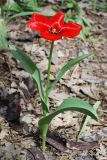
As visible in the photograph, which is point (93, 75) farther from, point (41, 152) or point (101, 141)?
point (41, 152)

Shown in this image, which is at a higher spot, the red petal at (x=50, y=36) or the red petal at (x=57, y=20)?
the red petal at (x=57, y=20)

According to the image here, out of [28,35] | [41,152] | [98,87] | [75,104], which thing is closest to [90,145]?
[41,152]

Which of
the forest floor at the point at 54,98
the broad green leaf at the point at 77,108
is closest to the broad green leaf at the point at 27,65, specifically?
the broad green leaf at the point at 77,108

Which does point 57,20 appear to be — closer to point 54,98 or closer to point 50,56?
point 50,56

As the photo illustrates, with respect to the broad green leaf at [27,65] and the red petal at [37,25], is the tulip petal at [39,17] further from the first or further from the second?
the broad green leaf at [27,65]

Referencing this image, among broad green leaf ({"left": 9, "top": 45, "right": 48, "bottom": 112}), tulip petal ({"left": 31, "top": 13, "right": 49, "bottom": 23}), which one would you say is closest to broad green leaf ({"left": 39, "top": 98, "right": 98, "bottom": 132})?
broad green leaf ({"left": 9, "top": 45, "right": 48, "bottom": 112})

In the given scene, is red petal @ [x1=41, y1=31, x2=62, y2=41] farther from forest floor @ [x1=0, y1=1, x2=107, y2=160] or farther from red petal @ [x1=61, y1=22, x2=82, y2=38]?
forest floor @ [x1=0, y1=1, x2=107, y2=160]

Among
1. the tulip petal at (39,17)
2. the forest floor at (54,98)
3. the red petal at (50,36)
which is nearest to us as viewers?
the red petal at (50,36)
